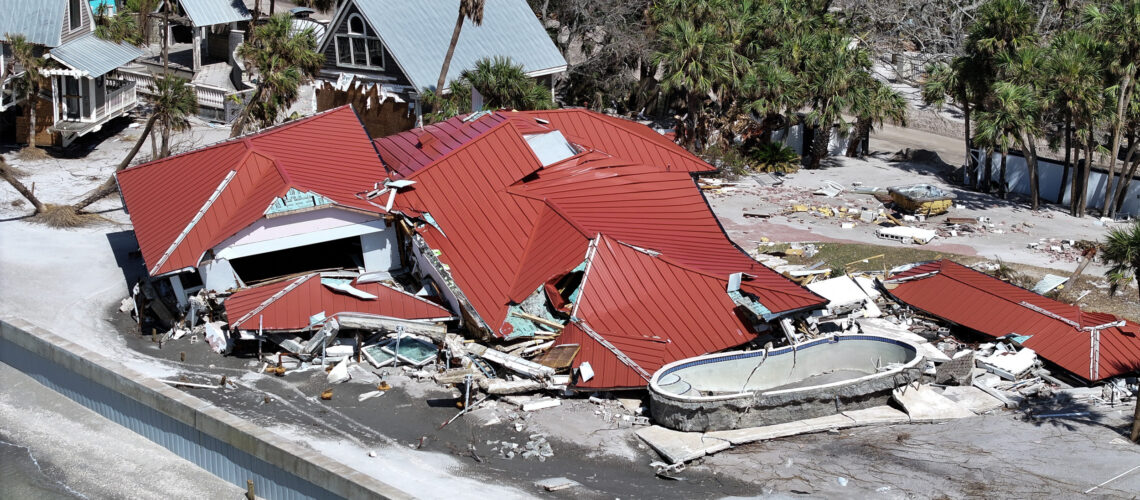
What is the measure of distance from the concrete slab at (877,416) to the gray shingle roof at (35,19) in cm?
2753

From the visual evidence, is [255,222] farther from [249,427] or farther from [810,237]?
[810,237]

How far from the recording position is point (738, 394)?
1947 centimetres

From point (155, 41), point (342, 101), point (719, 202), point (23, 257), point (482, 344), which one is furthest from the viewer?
point (155, 41)

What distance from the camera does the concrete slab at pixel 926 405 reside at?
20.5 meters

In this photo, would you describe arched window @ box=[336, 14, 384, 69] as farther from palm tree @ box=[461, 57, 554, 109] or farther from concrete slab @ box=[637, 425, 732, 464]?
concrete slab @ box=[637, 425, 732, 464]

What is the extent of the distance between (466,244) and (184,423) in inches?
289

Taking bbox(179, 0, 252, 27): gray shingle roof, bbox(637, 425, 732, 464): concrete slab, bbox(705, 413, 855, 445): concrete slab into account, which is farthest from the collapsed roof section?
bbox(179, 0, 252, 27): gray shingle roof

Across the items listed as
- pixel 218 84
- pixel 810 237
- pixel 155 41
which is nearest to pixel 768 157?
pixel 810 237

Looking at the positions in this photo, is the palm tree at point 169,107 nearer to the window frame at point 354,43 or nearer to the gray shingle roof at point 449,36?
the gray shingle roof at point 449,36

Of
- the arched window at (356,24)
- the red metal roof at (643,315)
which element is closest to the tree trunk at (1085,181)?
the red metal roof at (643,315)

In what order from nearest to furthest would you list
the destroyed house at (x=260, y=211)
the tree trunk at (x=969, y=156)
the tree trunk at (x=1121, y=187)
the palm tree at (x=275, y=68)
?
the destroyed house at (x=260, y=211)
the tree trunk at (x=1121, y=187)
the palm tree at (x=275, y=68)
the tree trunk at (x=969, y=156)

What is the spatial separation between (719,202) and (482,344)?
45.7ft

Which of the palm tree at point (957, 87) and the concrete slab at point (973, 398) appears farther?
the palm tree at point (957, 87)

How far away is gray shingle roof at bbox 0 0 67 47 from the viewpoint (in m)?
35.2
